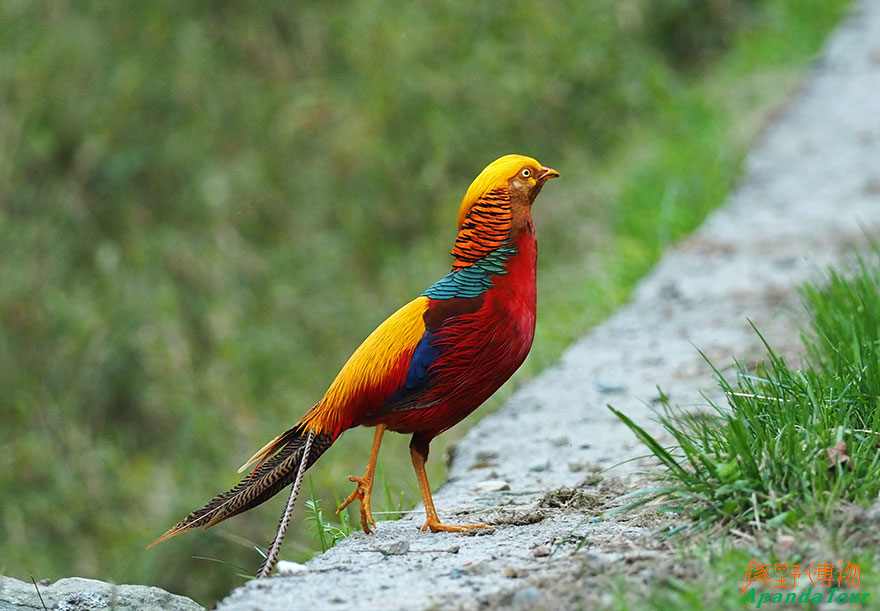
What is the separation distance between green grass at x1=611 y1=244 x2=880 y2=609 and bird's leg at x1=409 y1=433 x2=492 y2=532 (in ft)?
1.71

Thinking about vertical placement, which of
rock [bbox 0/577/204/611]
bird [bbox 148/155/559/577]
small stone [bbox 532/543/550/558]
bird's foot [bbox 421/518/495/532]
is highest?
bird [bbox 148/155/559/577]

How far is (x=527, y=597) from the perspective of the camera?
7.54ft

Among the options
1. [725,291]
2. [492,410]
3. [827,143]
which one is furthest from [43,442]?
[827,143]

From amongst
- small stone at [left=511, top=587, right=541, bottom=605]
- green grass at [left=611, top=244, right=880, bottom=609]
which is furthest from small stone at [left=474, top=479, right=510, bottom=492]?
small stone at [left=511, top=587, right=541, bottom=605]

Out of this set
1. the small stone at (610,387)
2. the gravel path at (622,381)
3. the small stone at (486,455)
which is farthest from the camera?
the small stone at (610,387)

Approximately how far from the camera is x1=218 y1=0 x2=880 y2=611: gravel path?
8.37 feet

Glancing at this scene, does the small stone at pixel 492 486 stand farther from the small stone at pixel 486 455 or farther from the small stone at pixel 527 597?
the small stone at pixel 527 597

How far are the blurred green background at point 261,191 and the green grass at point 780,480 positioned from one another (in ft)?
9.76

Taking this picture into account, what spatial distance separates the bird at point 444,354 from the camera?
286cm

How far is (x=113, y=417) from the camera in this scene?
7766 mm

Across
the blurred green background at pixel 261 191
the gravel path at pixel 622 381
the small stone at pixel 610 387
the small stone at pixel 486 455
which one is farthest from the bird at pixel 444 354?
the blurred green background at pixel 261 191

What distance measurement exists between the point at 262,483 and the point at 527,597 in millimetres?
870

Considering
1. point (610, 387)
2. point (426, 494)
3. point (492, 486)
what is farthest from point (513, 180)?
point (610, 387)

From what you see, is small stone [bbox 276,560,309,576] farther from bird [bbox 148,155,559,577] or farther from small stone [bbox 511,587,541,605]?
small stone [bbox 511,587,541,605]
